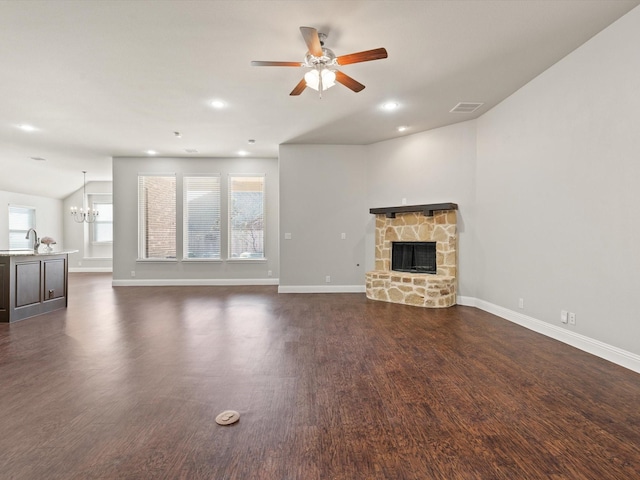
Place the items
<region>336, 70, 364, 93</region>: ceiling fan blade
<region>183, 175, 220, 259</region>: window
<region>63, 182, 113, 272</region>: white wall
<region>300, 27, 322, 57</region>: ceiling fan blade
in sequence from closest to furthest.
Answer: <region>300, 27, 322, 57</region>: ceiling fan blade < <region>336, 70, 364, 93</region>: ceiling fan blade < <region>183, 175, 220, 259</region>: window < <region>63, 182, 113, 272</region>: white wall

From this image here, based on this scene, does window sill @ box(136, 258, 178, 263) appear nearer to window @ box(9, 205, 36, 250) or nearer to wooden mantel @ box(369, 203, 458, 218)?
window @ box(9, 205, 36, 250)

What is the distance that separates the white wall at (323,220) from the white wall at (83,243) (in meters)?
7.74

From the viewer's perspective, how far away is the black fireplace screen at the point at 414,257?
19.0ft

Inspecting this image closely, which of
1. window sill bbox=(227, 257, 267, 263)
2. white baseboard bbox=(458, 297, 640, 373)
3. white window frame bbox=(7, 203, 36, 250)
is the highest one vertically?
white window frame bbox=(7, 203, 36, 250)

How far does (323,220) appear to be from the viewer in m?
6.61

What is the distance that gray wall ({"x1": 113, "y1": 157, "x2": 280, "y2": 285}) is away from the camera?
25.4 feet

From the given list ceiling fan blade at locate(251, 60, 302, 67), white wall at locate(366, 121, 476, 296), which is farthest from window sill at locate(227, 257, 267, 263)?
ceiling fan blade at locate(251, 60, 302, 67)

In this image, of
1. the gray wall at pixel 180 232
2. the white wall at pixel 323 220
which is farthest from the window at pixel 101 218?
the white wall at pixel 323 220

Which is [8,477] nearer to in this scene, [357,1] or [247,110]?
[357,1]

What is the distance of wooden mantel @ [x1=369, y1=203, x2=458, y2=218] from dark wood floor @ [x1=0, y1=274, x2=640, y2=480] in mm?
2102

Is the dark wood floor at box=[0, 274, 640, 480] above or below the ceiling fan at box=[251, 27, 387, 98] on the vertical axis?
below

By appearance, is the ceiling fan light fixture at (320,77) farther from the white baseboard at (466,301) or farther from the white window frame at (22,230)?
the white window frame at (22,230)

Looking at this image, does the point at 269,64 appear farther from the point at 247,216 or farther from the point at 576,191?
the point at 247,216

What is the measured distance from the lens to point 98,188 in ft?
35.7
